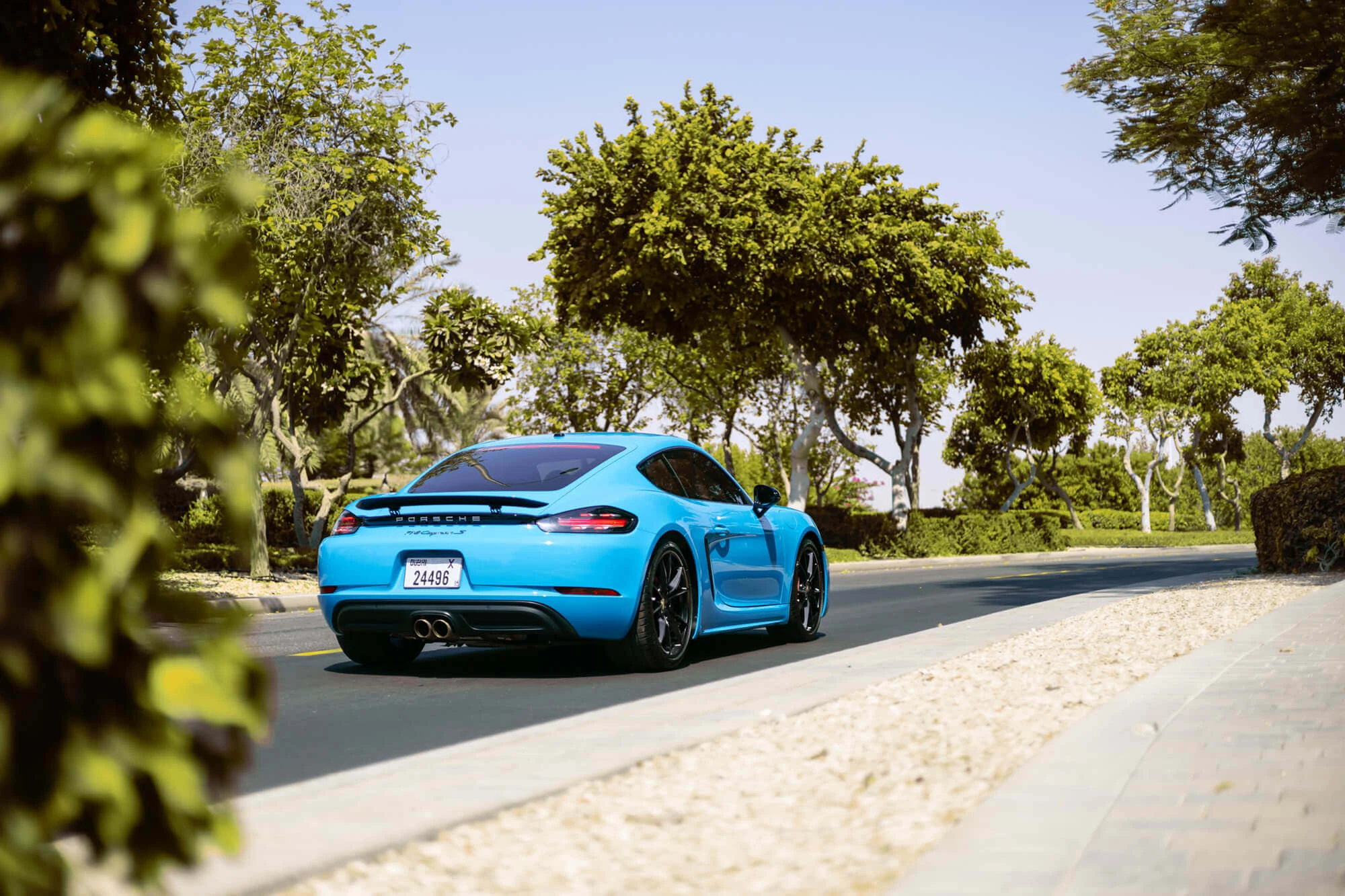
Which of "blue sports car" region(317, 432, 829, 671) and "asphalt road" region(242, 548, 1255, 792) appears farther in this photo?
"blue sports car" region(317, 432, 829, 671)

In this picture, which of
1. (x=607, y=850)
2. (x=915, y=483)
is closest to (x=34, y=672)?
(x=607, y=850)

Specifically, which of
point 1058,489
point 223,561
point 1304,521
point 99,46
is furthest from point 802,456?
point 1058,489

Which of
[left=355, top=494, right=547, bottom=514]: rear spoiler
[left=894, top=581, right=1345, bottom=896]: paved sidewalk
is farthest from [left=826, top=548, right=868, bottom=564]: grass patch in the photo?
[left=894, top=581, right=1345, bottom=896]: paved sidewalk

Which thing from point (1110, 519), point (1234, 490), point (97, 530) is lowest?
point (97, 530)

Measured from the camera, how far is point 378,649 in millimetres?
8898

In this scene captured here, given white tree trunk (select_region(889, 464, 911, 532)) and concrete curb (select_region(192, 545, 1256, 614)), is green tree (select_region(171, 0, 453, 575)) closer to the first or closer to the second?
concrete curb (select_region(192, 545, 1256, 614))

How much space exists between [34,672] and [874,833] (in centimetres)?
275

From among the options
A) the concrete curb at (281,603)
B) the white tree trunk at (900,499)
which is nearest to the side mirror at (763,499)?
the concrete curb at (281,603)

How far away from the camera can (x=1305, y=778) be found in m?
4.52

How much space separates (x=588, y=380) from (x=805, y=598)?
1462 inches

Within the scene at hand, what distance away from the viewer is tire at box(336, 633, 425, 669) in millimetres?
8734

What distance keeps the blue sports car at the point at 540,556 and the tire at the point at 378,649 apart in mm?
12

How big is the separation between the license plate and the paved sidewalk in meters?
3.77

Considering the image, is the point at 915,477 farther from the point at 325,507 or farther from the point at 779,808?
the point at 779,808
